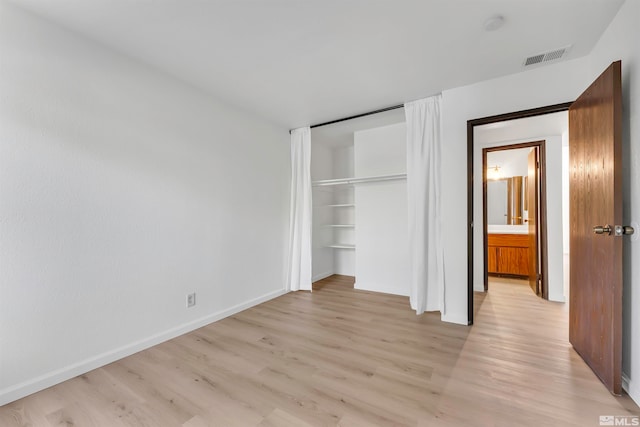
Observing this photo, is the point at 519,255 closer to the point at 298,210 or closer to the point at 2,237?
the point at 298,210

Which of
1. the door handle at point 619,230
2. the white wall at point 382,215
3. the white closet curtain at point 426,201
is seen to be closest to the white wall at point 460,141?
the white closet curtain at point 426,201

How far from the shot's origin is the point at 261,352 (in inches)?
86.7

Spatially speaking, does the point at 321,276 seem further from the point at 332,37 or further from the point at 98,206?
the point at 332,37

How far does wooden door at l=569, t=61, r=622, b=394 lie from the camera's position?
159cm

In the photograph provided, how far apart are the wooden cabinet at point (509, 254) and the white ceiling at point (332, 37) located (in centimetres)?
319

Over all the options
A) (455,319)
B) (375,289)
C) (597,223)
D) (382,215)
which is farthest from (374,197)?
(597,223)

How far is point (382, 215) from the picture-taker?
4.02 m

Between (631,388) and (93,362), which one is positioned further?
(93,362)

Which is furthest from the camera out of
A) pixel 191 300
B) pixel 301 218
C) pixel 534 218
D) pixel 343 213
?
pixel 343 213

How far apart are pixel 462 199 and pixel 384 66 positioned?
61.4 inches

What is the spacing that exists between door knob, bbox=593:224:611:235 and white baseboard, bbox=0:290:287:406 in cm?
335

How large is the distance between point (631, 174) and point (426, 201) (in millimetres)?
1573

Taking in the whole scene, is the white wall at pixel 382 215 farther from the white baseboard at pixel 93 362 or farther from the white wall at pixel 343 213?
the white baseboard at pixel 93 362

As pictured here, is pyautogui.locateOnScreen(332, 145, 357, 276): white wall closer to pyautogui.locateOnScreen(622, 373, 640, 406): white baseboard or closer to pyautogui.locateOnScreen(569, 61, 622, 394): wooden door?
pyautogui.locateOnScreen(569, 61, 622, 394): wooden door
